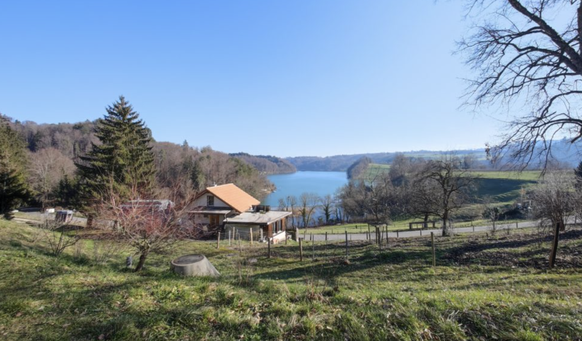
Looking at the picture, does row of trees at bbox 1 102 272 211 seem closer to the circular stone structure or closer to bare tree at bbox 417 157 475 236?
the circular stone structure

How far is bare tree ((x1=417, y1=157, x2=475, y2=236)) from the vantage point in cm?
2164

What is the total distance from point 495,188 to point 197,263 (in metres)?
77.0

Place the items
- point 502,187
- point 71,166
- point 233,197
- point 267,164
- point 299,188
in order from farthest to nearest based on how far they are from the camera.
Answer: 1. point 267,164
2. point 299,188
3. point 502,187
4. point 71,166
5. point 233,197

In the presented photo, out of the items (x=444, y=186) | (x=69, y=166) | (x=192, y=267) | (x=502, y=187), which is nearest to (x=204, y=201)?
(x=192, y=267)

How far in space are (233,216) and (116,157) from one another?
12.3 metres

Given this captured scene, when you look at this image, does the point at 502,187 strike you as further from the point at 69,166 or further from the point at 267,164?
the point at 267,164

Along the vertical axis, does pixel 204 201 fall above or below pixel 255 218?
above

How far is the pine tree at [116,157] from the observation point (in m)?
22.7

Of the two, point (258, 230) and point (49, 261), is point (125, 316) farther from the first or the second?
point (258, 230)

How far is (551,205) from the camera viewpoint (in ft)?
47.0

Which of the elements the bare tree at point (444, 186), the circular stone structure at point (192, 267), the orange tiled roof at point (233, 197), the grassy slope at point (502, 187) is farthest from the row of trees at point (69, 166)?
the grassy slope at point (502, 187)

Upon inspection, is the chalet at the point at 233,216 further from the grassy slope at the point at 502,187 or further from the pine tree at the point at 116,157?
the grassy slope at the point at 502,187

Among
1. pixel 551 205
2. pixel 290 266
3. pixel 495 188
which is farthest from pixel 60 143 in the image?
pixel 495 188

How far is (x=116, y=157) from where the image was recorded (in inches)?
926
